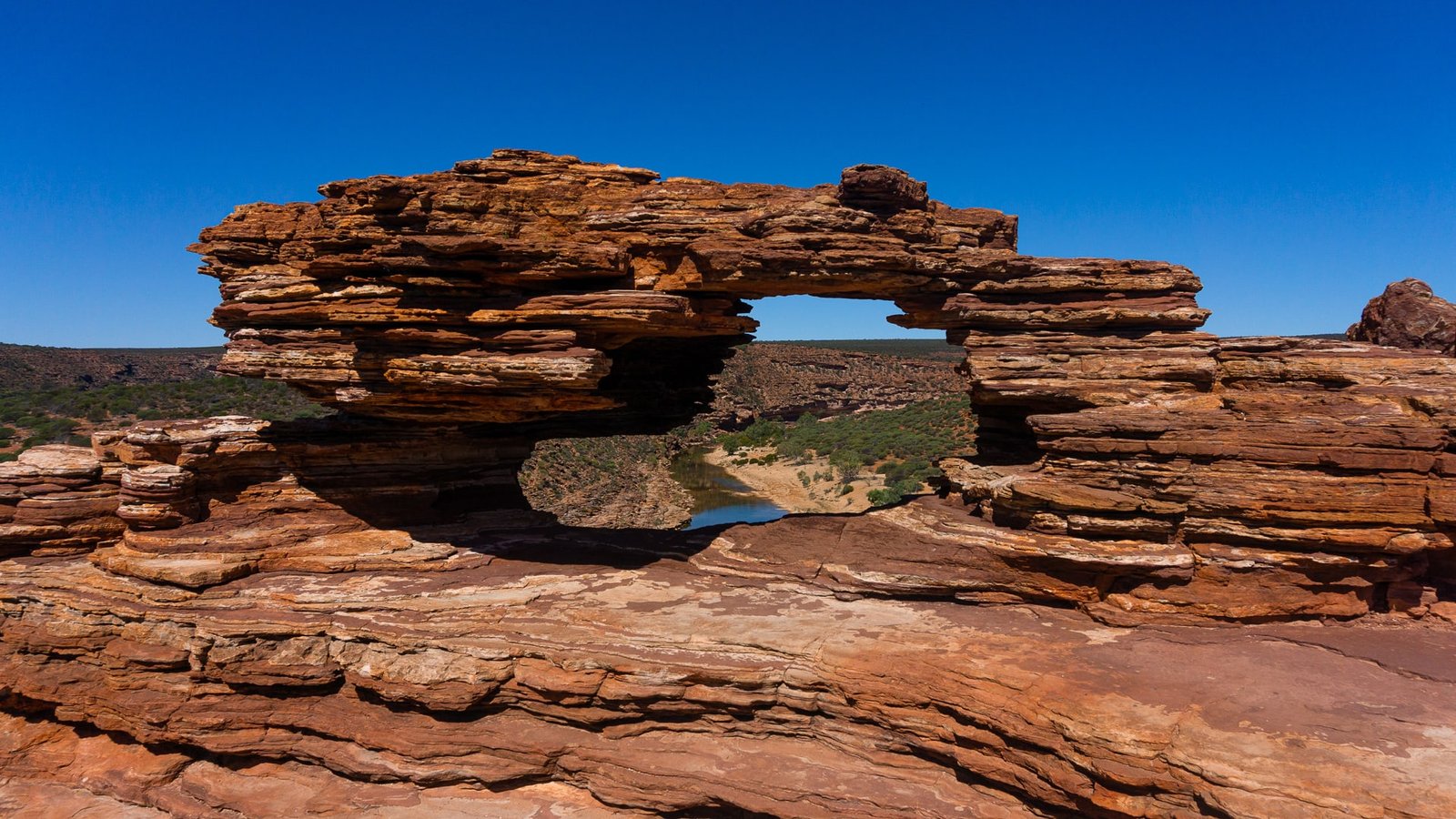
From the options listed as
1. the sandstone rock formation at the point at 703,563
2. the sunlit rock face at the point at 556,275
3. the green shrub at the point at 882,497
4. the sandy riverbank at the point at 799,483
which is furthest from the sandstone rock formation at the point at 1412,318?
the sandy riverbank at the point at 799,483

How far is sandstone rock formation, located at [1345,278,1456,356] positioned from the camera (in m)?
13.3

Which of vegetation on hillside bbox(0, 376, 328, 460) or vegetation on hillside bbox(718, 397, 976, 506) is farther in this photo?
vegetation on hillside bbox(718, 397, 976, 506)

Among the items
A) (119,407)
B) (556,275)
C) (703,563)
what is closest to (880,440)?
(703,563)

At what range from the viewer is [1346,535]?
37.6 feet

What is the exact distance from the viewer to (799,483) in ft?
172

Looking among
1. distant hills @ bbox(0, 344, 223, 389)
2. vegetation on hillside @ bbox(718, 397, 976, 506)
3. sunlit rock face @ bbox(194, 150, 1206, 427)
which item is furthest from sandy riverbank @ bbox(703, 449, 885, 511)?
distant hills @ bbox(0, 344, 223, 389)

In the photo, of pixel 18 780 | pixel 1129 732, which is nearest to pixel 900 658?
pixel 1129 732

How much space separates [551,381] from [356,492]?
5.89 m

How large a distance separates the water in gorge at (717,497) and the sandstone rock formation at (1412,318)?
26.3m

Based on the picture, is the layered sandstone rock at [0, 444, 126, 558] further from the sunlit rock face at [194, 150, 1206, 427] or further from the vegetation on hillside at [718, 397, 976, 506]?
the vegetation on hillside at [718, 397, 976, 506]

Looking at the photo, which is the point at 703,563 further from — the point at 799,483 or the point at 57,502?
the point at 799,483

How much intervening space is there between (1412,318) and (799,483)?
40.1m

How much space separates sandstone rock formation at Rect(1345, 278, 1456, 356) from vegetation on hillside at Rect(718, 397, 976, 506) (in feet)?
77.4

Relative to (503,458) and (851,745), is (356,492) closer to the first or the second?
(503,458)
